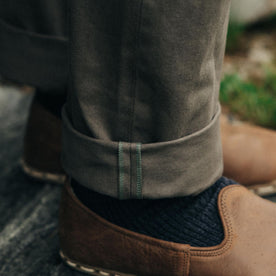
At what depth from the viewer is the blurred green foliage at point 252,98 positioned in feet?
4.73

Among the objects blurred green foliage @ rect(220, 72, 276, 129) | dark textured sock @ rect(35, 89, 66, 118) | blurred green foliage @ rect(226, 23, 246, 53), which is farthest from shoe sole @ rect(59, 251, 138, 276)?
blurred green foliage @ rect(226, 23, 246, 53)

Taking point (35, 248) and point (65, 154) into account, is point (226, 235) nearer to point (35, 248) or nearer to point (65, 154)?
point (65, 154)

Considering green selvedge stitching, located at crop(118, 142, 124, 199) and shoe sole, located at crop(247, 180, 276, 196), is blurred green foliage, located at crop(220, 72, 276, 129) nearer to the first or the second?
shoe sole, located at crop(247, 180, 276, 196)

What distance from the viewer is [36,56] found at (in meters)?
0.96

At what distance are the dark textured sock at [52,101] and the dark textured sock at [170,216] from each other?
35 centimetres

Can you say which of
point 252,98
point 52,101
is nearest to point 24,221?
point 52,101

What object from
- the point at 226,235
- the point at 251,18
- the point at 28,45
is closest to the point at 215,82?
the point at 226,235

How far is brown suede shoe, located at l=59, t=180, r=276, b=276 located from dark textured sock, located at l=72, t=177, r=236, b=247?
1cm

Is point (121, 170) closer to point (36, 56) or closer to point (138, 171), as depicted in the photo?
point (138, 171)

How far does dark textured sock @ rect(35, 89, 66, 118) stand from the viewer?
1.01 meters

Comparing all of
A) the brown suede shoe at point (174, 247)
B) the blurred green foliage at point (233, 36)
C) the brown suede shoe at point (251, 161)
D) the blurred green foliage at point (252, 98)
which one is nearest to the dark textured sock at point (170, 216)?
the brown suede shoe at point (174, 247)

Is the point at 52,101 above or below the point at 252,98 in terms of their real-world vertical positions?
above

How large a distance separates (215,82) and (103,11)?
→ 0.82 ft

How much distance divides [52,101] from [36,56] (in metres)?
0.14
